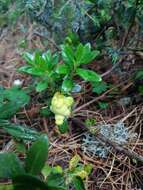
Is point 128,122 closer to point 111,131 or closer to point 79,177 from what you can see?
point 111,131

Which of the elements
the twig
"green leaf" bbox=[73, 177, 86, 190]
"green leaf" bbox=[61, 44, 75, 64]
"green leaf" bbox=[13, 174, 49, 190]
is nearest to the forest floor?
the twig

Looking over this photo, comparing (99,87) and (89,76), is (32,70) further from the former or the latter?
(99,87)

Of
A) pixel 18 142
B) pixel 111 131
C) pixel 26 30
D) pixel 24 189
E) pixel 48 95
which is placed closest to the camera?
pixel 24 189

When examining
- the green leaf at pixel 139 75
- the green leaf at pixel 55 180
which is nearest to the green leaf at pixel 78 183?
the green leaf at pixel 55 180

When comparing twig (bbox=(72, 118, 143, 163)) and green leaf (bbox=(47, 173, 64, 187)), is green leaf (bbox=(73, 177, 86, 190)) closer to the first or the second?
green leaf (bbox=(47, 173, 64, 187))

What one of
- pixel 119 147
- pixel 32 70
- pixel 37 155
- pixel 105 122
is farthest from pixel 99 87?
pixel 37 155

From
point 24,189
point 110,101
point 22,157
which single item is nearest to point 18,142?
point 22,157
